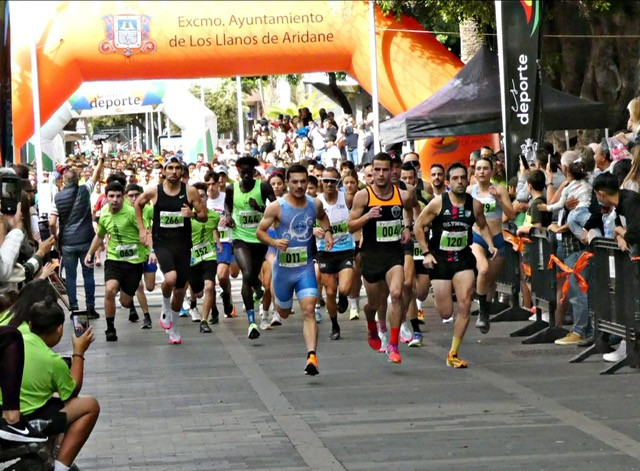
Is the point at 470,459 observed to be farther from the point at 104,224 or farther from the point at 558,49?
the point at 558,49

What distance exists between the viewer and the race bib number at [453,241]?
13523 mm

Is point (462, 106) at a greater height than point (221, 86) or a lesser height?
lesser

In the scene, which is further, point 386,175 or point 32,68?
point 32,68

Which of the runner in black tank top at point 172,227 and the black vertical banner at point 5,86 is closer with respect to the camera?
the black vertical banner at point 5,86

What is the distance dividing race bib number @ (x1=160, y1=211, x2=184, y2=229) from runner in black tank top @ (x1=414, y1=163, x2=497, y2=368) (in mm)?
3291

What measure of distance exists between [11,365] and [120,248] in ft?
29.8

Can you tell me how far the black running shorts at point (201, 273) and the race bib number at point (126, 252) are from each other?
0.67 m

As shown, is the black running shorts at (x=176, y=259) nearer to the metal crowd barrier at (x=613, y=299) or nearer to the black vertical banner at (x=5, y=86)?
the black vertical banner at (x=5, y=86)

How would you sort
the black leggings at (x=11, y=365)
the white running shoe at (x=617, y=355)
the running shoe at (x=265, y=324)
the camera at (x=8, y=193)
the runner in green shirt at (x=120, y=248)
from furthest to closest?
the running shoe at (x=265, y=324) → the runner in green shirt at (x=120, y=248) → the white running shoe at (x=617, y=355) → the camera at (x=8, y=193) → the black leggings at (x=11, y=365)

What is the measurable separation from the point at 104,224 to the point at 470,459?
862 cm

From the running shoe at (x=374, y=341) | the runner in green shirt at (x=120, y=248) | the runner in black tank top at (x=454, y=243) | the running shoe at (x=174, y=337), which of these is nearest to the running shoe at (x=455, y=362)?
the runner in black tank top at (x=454, y=243)

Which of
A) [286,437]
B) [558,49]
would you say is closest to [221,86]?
[558,49]

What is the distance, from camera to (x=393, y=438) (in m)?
9.81

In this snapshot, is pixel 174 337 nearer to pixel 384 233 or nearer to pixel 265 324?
pixel 265 324
